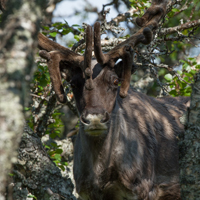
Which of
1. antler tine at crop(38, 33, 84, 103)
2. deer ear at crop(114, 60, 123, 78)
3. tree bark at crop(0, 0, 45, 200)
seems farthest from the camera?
deer ear at crop(114, 60, 123, 78)

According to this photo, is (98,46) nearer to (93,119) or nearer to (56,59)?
(56,59)

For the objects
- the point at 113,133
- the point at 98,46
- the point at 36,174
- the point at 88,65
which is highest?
the point at 98,46

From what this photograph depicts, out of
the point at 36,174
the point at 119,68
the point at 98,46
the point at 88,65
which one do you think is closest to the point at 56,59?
the point at 88,65

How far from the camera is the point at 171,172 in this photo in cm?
616

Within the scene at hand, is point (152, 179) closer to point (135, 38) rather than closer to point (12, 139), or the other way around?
point (135, 38)

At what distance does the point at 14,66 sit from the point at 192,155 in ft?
7.43

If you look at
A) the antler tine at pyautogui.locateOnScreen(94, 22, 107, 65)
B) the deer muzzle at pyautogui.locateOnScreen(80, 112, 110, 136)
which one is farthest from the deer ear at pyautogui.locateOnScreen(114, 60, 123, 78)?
the deer muzzle at pyautogui.locateOnScreen(80, 112, 110, 136)

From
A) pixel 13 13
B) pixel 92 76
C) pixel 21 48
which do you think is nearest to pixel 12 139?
pixel 21 48

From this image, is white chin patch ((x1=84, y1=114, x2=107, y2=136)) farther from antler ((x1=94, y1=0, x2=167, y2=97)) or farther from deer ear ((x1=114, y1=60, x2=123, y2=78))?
deer ear ((x1=114, y1=60, x2=123, y2=78))

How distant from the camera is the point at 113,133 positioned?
18.1 feet

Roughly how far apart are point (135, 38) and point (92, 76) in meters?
1.08

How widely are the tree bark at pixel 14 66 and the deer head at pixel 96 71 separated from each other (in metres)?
2.44

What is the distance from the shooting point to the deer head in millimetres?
4754

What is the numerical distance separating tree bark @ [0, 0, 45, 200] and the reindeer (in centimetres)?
258
